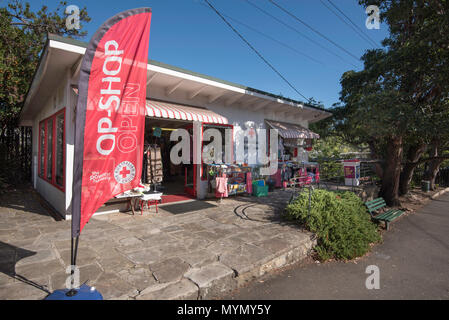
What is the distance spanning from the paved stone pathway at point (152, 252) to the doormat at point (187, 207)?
283mm

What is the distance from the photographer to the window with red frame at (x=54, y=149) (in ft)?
19.1

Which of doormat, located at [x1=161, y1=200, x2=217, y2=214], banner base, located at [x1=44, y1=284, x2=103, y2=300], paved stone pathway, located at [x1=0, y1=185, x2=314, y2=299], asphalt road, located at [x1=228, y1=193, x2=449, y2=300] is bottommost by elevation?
asphalt road, located at [x1=228, y1=193, x2=449, y2=300]

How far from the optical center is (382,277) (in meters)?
3.73

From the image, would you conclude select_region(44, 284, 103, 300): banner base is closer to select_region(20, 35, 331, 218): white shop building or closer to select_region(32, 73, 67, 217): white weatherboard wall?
select_region(20, 35, 331, 218): white shop building

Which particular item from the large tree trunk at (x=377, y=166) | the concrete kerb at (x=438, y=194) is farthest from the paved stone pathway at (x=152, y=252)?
the concrete kerb at (x=438, y=194)

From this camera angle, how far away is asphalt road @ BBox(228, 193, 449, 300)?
123 inches

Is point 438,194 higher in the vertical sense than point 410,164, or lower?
lower

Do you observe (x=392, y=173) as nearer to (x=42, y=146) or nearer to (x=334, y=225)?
(x=334, y=225)

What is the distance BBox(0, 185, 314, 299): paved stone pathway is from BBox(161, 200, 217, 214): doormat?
0.28m

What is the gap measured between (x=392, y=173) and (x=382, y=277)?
624 cm

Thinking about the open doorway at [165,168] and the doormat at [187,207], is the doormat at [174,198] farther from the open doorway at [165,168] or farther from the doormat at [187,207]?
the doormat at [187,207]

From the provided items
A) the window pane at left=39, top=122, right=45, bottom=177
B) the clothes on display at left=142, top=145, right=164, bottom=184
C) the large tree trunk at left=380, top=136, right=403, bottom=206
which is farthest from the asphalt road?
the window pane at left=39, top=122, right=45, bottom=177

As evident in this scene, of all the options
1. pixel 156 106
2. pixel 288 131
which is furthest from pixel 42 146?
pixel 288 131
